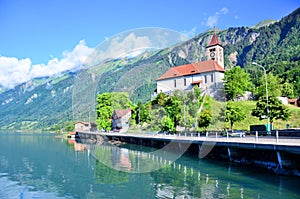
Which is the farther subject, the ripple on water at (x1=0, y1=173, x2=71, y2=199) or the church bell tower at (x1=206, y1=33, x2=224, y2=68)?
the church bell tower at (x1=206, y1=33, x2=224, y2=68)

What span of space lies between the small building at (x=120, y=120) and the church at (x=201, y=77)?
13.2 metres

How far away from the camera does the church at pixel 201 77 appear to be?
248ft

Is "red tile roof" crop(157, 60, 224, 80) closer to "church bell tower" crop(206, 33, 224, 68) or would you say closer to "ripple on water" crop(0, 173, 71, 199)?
"church bell tower" crop(206, 33, 224, 68)

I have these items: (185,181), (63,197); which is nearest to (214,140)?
(185,181)

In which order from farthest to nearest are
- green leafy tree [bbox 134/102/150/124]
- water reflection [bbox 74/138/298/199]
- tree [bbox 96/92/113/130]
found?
1. tree [bbox 96/92/113/130]
2. green leafy tree [bbox 134/102/150/124]
3. water reflection [bbox 74/138/298/199]

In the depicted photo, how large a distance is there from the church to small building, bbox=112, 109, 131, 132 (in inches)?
520

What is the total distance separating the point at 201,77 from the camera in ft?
262

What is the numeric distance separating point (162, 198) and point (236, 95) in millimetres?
52298

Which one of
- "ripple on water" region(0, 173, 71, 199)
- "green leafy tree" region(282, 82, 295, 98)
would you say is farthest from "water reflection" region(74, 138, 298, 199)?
"green leafy tree" region(282, 82, 295, 98)

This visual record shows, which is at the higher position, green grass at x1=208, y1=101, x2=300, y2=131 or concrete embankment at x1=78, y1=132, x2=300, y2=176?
green grass at x1=208, y1=101, x2=300, y2=131

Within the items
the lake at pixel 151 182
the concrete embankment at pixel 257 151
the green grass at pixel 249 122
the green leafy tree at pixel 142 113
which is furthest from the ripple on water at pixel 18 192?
the green leafy tree at pixel 142 113

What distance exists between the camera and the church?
7556 cm

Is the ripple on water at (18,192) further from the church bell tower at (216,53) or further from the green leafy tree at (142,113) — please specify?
the church bell tower at (216,53)

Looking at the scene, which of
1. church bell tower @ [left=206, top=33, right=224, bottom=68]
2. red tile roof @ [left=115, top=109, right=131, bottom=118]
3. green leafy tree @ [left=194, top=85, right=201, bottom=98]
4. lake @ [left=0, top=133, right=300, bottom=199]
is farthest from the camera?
church bell tower @ [left=206, top=33, right=224, bottom=68]
